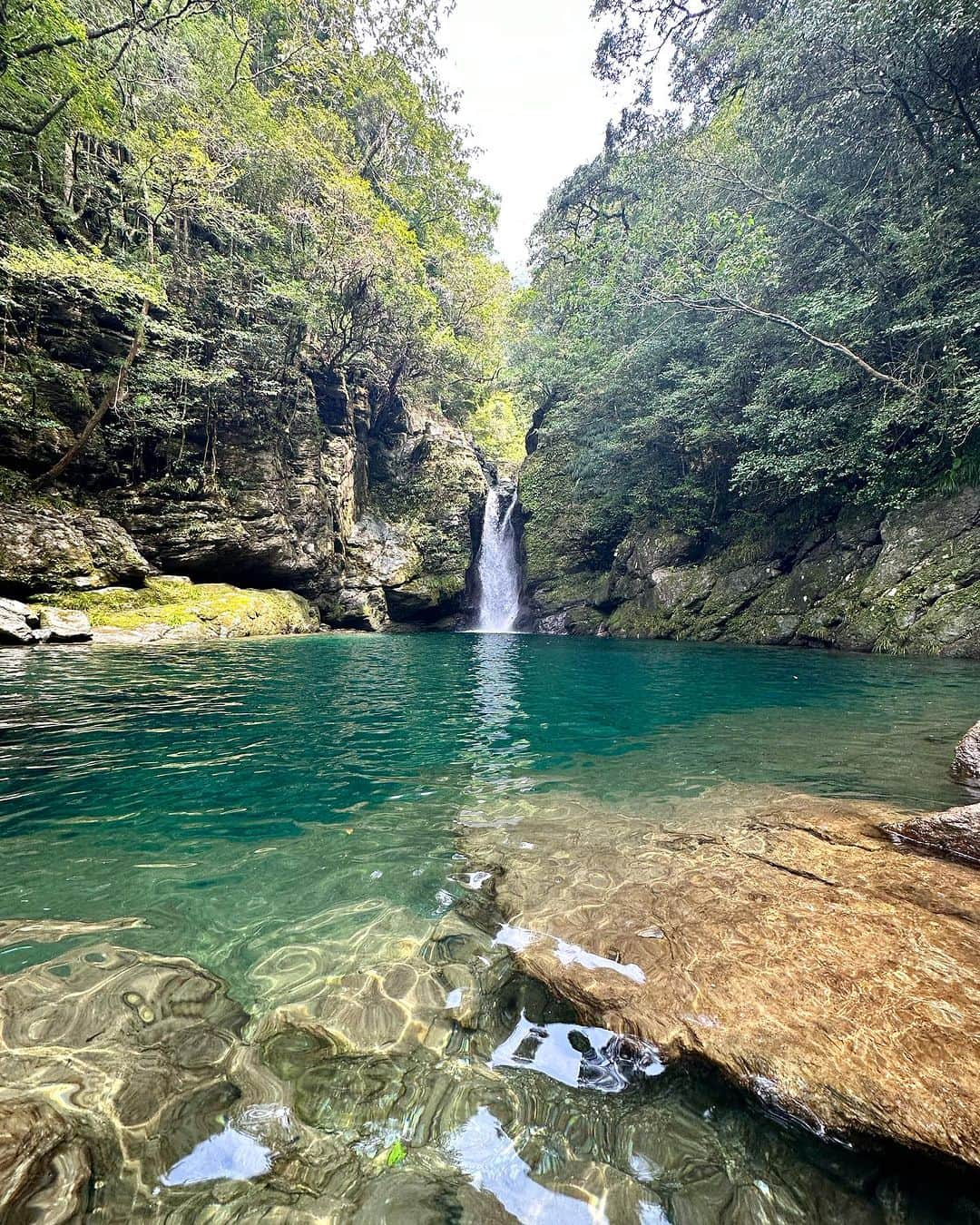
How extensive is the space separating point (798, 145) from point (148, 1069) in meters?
23.2

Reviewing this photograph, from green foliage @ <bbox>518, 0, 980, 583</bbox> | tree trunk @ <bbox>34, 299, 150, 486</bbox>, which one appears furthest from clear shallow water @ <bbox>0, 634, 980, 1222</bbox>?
green foliage @ <bbox>518, 0, 980, 583</bbox>

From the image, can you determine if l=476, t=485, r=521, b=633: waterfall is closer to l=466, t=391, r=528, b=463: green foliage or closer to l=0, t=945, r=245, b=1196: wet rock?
l=466, t=391, r=528, b=463: green foliage

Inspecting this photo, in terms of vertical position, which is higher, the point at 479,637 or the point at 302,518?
the point at 302,518

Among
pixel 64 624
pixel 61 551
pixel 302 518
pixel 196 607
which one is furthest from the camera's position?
pixel 302 518

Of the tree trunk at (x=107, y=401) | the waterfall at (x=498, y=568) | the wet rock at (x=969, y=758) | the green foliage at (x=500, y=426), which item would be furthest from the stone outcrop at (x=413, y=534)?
the wet rock at (x=969, y=758)

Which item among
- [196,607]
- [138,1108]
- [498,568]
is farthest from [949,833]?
[498,568]

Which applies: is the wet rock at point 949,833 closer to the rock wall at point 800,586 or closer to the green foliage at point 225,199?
the rock wall at point 800,586

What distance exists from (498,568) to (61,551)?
20.2m

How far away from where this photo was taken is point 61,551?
47.6 feet

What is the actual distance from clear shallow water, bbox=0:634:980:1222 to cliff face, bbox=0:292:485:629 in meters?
5.90

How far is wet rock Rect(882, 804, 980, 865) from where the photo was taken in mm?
3277

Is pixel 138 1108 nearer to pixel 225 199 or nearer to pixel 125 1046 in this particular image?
pixel 125 1046

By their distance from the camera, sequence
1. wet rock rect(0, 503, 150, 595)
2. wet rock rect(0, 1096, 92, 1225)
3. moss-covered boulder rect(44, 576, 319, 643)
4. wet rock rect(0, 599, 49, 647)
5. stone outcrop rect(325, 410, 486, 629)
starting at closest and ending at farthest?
wet rock rect(0, 1096, 92, 1225) < wet rock rect(0, 599, 49, 647) < wet rock rect(0, 503, 150, 595) < moss-covered boulder rect(44, 576, 319, 643) < stone outcrop rect(325, 410, 486, 629)

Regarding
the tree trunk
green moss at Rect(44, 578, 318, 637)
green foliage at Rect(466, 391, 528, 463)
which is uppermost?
green foliage at Rect(466, 391, 528, 463)
